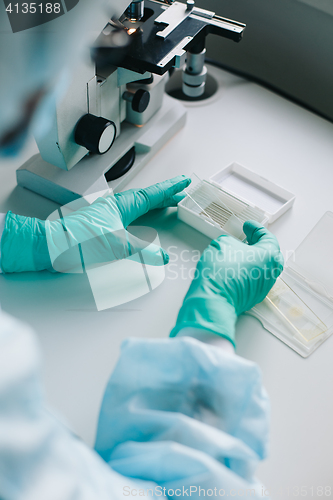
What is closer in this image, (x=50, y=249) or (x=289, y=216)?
(x=50, y=249)

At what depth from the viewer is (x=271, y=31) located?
1555 millimetres

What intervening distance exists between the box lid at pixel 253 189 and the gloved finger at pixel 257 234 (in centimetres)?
12

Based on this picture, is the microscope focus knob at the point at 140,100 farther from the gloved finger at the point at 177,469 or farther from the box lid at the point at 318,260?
the gloved finger at the point at 177,469

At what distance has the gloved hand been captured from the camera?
3.36 ft

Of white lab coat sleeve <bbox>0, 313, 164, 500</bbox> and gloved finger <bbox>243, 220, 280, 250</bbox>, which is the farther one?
gloved finger <bbox>243, 220, 280, 250</bbox>

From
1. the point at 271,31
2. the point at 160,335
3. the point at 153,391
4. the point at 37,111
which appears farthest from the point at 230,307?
the point at 271,31

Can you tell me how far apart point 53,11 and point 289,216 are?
0.79 metres

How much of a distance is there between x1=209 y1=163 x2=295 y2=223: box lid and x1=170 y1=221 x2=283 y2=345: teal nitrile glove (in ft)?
0.58

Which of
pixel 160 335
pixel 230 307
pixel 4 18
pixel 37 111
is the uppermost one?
pixel 4 18

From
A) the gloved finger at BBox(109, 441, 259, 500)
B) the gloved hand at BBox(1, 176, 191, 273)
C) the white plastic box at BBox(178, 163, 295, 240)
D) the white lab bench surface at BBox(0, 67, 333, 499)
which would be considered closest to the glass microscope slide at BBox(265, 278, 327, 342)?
the white lab bench surface at BBox(0, 67, 333, 499)

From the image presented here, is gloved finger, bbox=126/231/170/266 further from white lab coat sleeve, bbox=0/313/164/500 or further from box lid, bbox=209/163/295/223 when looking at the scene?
white lab coat sleeve, bbox=0/313/164/500

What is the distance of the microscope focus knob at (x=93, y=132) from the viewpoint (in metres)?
1.08

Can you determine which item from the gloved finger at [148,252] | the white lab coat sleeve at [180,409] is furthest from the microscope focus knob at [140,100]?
the white lab coat sleeve at [180,409]

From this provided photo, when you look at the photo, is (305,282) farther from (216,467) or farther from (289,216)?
(216,467)
